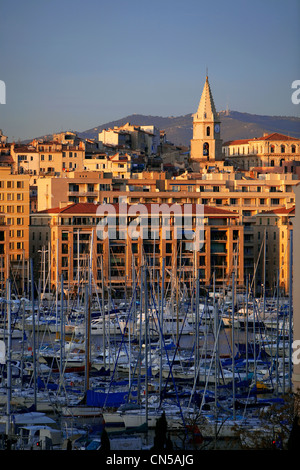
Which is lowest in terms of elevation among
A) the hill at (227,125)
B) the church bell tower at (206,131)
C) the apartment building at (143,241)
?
the apartment building at (143,241)

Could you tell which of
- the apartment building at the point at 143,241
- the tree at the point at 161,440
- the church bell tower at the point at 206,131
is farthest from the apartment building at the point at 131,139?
the tree at the point at 161,440

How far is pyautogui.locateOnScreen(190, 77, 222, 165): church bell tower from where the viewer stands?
44000 millimetres

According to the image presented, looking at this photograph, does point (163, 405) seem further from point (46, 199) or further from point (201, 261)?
point (46, 199)

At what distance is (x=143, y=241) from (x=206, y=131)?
41.4 feet

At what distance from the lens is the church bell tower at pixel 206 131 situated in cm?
4400

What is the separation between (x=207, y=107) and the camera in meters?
44.3

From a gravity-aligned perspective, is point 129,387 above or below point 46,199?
below

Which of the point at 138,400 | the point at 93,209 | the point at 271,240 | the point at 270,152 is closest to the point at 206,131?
the point at 270,152

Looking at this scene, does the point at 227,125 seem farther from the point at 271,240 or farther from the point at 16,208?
the point at 16,208

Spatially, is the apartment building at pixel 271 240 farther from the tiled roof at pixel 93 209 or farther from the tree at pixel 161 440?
the tree at pixel 161 440

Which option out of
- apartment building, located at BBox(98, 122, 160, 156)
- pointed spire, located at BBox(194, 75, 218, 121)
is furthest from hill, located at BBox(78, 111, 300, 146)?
pointed spire, located at BBox(194, 75, 218, 121)

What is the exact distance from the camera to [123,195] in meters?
35.3
